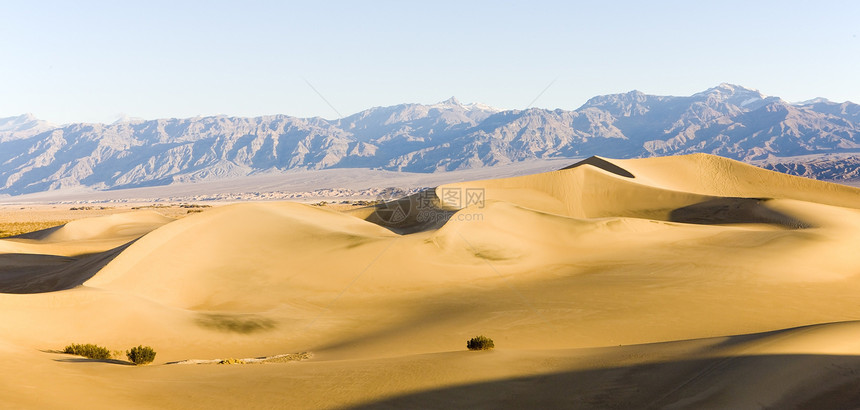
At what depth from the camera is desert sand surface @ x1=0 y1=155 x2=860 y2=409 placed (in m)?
8.55

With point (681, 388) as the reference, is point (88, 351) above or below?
below

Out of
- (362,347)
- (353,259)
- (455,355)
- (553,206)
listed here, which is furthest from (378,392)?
(553,206)

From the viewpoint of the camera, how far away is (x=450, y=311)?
17.6 metres

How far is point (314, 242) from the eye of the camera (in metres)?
25.4

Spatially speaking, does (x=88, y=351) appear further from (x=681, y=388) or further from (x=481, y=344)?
(x=681, y=388)

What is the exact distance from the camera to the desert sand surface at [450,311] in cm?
855

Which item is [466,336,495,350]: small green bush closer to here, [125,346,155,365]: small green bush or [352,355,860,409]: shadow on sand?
[352,355,860,409]: shadow on sand

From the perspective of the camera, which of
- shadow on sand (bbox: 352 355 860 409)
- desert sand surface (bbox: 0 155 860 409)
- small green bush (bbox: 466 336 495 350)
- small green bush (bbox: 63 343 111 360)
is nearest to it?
shadow on sand (bbox: 352 355 860 409)

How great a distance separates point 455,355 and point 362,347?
375 centimetres

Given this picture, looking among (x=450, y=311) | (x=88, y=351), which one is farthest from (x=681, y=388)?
(x=88, y=351)

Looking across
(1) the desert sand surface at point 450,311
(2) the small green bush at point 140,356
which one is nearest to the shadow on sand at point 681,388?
(1) the desert sand surface at point 450,311

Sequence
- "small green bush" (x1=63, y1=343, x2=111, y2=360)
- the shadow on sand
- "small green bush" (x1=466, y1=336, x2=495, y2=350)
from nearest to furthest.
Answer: the shadow on sand
"small green bush" (x1=466, y1=336, x2=495, y2=350)
"small green bush" (x1=63, y1=343, x2=111, y2=360)

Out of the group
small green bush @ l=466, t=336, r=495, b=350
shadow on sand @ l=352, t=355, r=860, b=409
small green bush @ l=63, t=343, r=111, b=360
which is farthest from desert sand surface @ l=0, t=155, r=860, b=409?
small green bush @ l=466, t=336, r=495, b=350

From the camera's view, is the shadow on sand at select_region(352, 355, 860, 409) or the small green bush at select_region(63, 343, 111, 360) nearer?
the shadow on sand at select_region(352, 355, 860, 409)
